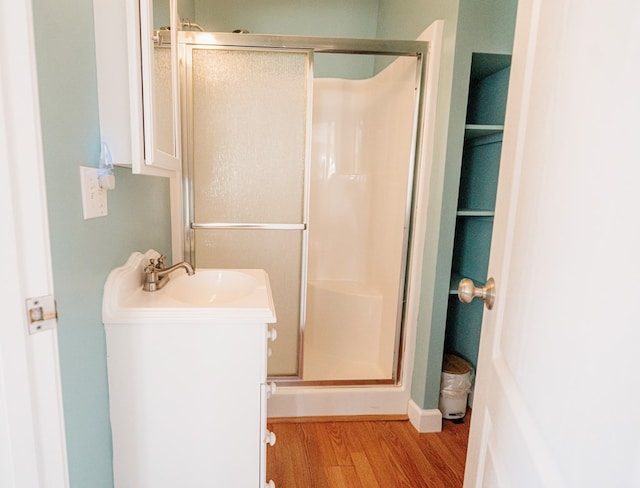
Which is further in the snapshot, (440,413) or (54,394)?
(440,413)

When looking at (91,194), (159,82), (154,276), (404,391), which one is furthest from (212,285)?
(404,391)

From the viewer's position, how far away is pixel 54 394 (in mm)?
757

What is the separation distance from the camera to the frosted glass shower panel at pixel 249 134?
1832mm

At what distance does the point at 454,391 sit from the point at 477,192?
1131 mm

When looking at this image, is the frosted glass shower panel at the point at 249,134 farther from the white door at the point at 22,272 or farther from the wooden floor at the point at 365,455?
the white door at the point at 22,272

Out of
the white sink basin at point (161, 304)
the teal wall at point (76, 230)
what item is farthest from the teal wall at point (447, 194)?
the teal wall at point (76, 230)

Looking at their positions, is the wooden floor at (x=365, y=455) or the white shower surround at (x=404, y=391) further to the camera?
the white shower surround at (x=404, y=391)

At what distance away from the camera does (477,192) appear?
215 cm

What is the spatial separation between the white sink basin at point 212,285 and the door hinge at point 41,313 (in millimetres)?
657

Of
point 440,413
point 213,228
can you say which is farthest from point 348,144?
point 440,413

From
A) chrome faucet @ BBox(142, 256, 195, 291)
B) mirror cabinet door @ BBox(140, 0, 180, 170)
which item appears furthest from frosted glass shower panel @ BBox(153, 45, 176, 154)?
chrome faucet @ BBox(142, 256, 195, 291)

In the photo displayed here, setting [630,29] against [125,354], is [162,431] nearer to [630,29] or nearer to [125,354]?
[125,354]

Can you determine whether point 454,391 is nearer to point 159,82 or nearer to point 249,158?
point 249,158

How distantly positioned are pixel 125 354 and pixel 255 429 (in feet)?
1.49
